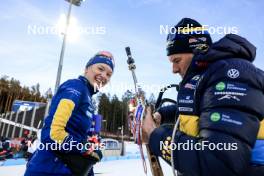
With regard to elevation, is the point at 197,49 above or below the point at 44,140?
above

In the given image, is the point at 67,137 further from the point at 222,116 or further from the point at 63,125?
the point at 222,116

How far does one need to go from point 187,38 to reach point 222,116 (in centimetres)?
87

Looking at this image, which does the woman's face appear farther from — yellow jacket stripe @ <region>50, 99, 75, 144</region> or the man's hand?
the man's hand

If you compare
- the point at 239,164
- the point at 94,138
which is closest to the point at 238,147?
the point at 239,164

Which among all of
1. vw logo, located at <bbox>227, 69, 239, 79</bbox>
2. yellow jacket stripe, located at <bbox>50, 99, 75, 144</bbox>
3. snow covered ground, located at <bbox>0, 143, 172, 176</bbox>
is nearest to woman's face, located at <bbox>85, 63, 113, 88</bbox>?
yellow jacket stripe, located at <bbox>50, 99, 75, 144</bbox>

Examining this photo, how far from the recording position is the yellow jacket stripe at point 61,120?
9.00ft

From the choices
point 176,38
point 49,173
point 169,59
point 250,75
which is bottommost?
point 49,173

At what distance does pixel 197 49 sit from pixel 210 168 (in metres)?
0.91

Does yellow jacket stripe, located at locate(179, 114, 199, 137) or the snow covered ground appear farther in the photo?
the snow covered ground

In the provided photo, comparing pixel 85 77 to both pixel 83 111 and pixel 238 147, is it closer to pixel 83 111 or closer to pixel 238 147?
pixel 83 111

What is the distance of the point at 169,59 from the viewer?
7.06 feet

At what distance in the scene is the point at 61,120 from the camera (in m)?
2.79

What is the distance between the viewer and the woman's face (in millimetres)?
3454
